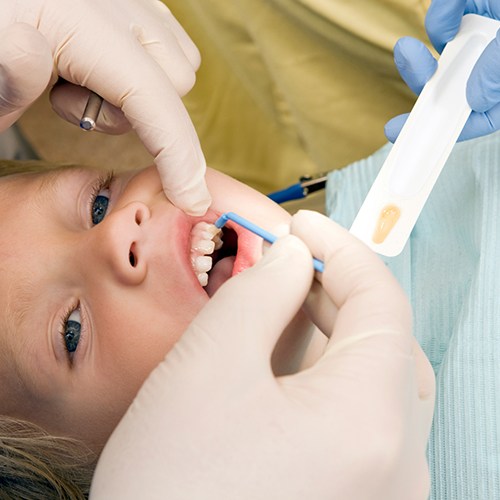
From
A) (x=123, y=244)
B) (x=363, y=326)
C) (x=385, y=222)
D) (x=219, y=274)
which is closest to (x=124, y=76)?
(x=123, y=244)

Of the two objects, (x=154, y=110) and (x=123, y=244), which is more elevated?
(x=154, y=110)

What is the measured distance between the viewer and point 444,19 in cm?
126

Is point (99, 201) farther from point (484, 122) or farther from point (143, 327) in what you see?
point (484, 122)

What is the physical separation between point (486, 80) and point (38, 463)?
102cm

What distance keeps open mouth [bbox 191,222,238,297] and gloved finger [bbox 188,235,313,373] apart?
0.28 meters

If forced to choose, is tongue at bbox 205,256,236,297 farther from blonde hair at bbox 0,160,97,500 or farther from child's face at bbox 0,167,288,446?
blonde hair at bbox 0,160,97,500

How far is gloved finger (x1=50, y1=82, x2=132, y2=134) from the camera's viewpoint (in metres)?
1.34

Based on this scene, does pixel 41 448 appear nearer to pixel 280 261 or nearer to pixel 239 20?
pixel 280 261

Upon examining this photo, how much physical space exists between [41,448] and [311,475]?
60 cm

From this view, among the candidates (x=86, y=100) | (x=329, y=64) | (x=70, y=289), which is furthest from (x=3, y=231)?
(x=329, y=64)

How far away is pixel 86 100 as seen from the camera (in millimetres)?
1378

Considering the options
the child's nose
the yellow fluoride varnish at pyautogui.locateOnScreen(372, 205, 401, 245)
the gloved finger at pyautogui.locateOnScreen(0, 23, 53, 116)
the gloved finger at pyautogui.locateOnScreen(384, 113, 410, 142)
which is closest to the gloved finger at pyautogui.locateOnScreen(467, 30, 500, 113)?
the gloved finger at pyautogui.locateOnScreen(384, 113, 410, 142)

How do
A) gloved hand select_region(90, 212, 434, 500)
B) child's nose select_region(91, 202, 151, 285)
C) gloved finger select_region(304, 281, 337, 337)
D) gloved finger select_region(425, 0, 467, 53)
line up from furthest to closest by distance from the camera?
gloved finger select_region(425, 0, 467, 53), child's nose select_region(91, 202, 151, 285), gloved finger select_region(304, 281, 337, 337), gloved hand select_region(90, 212, 434, 500)

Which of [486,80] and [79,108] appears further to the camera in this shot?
[79,108]
